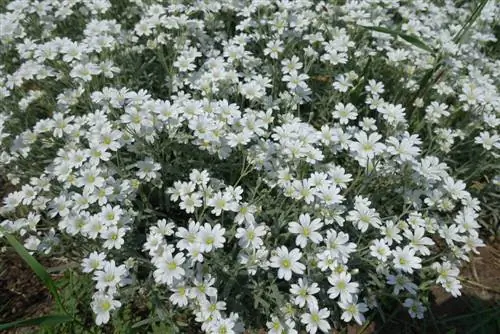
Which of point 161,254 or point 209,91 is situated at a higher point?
point 209,91

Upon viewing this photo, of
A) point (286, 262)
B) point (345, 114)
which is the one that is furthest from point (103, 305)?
point (345, 114)

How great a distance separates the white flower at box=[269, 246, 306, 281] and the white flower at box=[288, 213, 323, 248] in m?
0.08

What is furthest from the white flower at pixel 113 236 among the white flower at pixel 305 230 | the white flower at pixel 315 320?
the white flower at pixel 315 320

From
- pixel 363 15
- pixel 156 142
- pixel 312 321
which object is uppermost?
pixel 363 15

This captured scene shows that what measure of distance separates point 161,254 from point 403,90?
10.3ft

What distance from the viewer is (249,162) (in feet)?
11.4

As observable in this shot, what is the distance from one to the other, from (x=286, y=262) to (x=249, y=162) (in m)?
0.87

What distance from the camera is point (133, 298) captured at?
349cm

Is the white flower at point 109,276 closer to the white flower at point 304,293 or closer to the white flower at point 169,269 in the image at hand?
the white flower at point 169,269

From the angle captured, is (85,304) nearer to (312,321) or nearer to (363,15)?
(312,321)

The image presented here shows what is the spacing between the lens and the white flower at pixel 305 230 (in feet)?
9.91

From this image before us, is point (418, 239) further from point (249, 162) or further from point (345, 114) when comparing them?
point (249, 162)

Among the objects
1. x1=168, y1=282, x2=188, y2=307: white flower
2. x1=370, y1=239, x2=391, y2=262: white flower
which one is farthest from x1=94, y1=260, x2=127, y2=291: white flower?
x1=370, y1=239, x2=391, y2=262: white flower

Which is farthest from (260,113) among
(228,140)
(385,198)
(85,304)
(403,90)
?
(85,304)
